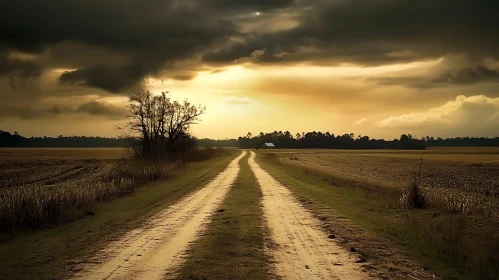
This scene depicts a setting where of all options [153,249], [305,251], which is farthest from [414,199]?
[153,249]

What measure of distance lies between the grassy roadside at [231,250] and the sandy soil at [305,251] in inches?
16.0

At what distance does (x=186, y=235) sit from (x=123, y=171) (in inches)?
789

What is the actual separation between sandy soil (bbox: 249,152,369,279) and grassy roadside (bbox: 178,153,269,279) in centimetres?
41

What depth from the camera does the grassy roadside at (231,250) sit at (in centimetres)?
773

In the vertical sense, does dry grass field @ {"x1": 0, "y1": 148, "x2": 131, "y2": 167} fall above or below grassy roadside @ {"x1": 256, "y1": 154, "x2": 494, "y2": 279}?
above

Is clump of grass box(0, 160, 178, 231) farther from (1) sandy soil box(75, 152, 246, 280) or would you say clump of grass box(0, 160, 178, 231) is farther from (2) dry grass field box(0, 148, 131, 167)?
(2) dry grass field box(0, 148, 131, 167)

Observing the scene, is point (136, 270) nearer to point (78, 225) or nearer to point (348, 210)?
point (78, 225)

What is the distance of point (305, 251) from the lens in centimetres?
935

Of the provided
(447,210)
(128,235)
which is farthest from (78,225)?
(447,210)

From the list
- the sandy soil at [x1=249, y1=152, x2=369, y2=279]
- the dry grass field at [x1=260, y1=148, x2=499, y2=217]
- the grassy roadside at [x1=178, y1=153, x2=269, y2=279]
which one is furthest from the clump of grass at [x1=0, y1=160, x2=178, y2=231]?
the dry grass field at [x1=260, y1=148, x2=499, y2=217]

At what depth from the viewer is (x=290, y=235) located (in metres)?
11.1

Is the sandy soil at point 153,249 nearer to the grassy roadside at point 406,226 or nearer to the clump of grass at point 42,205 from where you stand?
the clump of grass at point 42,205

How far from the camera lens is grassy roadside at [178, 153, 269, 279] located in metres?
7.73

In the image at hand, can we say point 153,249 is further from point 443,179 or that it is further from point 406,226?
point 443,179
